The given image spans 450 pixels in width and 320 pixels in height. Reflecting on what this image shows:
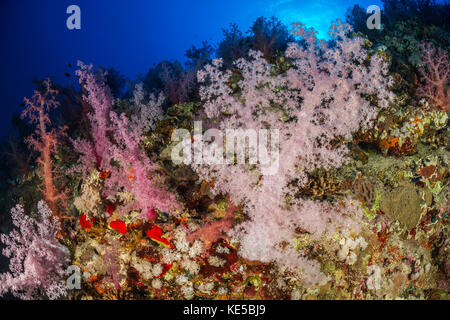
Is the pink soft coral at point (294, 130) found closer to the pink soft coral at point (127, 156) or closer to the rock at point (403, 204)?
the rock at point (403, 204)

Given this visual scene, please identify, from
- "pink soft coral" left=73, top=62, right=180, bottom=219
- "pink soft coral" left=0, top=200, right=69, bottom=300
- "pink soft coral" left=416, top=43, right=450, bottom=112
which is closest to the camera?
"pink soft coral" left=73, top=62, right=180, bottom=219

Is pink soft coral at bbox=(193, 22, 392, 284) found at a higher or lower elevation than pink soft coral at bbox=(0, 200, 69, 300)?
higher

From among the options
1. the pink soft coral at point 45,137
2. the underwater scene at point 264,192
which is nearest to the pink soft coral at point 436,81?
the underwater scene at point 264,192

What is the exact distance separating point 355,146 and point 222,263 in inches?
131

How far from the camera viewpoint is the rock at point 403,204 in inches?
166

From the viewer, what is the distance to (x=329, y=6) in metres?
34.5

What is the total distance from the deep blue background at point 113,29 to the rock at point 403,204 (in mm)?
39166

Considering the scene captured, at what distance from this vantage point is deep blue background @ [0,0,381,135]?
45.1m

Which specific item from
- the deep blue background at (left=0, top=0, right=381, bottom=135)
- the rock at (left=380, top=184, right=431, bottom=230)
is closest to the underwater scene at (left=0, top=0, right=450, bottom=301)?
the rock at (left=380, top=184, right=431, bottom=230)

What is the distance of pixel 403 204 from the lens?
422cm

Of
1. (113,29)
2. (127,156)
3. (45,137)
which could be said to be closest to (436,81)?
(127,156)

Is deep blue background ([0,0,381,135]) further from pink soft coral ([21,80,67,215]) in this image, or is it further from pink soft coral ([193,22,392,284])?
pink soft coral ([21,80,67,215])

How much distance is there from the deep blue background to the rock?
128 ft

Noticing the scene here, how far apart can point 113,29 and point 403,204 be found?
305 ft
